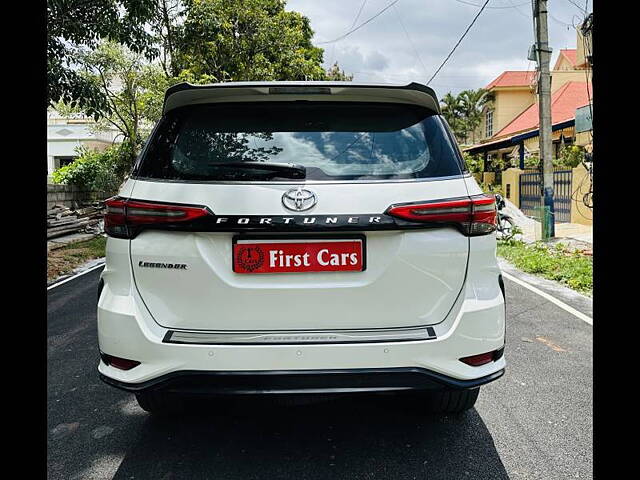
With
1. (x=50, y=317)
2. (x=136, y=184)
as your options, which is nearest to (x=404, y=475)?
(x=136, y=184)

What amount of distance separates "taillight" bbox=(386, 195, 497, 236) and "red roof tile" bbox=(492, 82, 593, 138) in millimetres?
22085

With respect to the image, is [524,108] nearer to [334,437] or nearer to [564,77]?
[564,77]

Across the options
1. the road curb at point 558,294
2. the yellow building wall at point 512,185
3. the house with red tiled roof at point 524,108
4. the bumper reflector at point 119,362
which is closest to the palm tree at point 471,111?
the house with red tiled roof at point 524,108

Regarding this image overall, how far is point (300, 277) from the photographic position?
7.00 feet

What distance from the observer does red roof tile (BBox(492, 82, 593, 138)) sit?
2312 cm

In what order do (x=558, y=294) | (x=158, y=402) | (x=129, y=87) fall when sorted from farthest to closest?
(x=129, y=87) < (x=558, y=294) < (x=158, y=402)

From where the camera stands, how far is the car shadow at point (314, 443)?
2438 mm

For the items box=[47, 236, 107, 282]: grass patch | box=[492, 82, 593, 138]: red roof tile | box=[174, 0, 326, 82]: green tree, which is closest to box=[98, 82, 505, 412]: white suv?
box=[47, 236, 107, 282]: grass patch

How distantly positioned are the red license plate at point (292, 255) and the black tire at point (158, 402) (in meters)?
1.06

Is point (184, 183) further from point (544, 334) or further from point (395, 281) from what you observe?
point (544, 334)

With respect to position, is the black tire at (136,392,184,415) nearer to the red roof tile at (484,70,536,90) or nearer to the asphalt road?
the asphalt road

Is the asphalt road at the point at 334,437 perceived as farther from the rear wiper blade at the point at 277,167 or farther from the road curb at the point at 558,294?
the road curb at the point at 558,294

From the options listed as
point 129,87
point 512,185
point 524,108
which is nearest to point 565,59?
point 524,108

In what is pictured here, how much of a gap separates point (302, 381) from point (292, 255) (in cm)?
50
